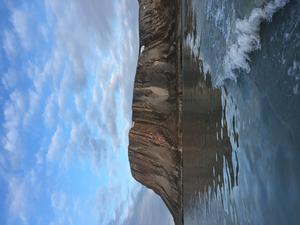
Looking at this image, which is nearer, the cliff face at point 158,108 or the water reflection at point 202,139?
the water reflection at point 202,139

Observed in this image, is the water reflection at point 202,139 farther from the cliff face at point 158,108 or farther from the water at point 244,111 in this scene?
the cliff face at point 158,108

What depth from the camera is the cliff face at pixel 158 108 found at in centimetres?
547

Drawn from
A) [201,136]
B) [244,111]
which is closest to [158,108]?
[201,136]

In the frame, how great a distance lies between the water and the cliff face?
0.70m

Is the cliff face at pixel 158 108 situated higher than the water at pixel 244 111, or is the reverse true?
the cliff face at pixel 158 108

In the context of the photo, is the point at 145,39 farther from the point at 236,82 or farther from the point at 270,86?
the point at 270,86

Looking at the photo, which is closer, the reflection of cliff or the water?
the water

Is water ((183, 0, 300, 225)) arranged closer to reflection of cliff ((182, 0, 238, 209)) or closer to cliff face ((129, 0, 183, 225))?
reflection of cliff ((182, 0, 238, 209))

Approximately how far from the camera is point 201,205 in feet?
14.3

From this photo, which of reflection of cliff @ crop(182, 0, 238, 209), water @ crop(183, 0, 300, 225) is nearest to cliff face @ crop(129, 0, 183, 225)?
reflection of cliff @ crop(182, 0, 238, 209)

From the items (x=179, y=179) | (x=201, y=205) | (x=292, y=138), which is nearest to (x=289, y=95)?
(x=292, y=138)

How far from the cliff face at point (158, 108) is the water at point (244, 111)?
70 centimetres

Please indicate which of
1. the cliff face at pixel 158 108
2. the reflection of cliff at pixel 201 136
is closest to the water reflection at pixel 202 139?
the reflection of cliff at pixel 201 136

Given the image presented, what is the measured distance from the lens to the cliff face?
5.47 m
